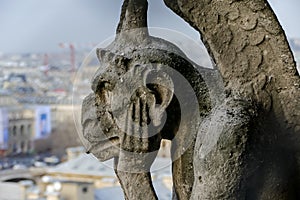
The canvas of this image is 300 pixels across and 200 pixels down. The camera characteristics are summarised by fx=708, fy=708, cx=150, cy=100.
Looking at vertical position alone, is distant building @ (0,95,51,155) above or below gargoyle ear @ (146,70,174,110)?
below

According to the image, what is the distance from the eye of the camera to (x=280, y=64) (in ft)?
2.87

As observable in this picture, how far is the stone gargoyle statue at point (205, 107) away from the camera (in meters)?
0.82

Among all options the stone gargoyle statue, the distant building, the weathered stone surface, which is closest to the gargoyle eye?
the stone gargoyle statue

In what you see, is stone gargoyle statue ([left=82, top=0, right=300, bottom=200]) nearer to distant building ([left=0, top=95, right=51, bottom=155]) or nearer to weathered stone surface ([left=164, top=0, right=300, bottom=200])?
weathered stone surface ([left=164, top=0, right=300, bottom=200])

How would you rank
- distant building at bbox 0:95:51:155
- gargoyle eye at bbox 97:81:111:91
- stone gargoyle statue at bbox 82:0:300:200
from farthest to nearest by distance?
distant building at bbox 0:95:51:155
gargoyle eye at bbox 97:81:111:91
stone gargoyle statue at bbox 82:0:300:200

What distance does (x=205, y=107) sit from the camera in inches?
36.5

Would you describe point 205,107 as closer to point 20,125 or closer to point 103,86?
point 103,86

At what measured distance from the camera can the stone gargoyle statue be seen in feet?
2.69

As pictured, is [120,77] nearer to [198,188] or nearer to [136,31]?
[136,31]

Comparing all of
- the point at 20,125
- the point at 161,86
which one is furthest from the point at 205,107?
the point at 20,125

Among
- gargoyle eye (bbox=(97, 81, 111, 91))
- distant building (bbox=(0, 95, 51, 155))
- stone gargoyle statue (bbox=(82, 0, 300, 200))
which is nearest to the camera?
stone gargoyle statue (bbox=(82, 0, 300, 200))

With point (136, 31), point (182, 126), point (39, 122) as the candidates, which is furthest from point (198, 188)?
point (39, 122)

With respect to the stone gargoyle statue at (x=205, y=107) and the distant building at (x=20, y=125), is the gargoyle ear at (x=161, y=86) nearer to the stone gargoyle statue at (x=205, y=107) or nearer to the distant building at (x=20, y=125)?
the stone gargoyle statue at (x=205, y=107)

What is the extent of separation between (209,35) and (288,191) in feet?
0.74
